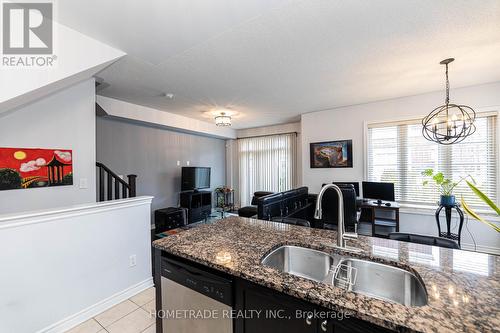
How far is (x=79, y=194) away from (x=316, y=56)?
3491 millimetres

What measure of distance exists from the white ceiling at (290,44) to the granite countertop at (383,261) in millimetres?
1872

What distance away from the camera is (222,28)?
1999mm

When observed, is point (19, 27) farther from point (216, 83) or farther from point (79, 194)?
point (216, 83)

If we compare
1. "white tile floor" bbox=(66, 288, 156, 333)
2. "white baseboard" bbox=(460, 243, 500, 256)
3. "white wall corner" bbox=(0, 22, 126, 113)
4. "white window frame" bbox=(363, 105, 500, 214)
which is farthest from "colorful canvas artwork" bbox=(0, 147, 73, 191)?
"white baseboard" bbox=(460, 243, 500, 256)

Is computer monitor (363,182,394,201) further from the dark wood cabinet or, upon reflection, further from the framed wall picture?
the dark wood cabinet

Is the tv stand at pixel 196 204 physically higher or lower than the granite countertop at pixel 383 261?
lower

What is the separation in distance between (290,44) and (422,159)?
3463 mm

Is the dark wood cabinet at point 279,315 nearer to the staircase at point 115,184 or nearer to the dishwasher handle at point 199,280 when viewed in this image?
the dishwasher handle at point 199,280

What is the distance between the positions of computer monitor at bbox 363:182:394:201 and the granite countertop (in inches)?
111

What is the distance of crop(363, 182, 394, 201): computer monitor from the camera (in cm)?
380

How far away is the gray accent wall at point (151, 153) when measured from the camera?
4219 millimetres

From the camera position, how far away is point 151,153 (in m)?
5.00

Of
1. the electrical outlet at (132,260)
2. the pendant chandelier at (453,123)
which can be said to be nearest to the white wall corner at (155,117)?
the electrical outlet at (132,260)

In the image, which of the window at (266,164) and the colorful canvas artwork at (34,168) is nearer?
the colorful canvas artwork at (34,168)
